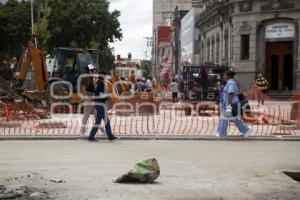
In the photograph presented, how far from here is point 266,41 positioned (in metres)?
37.5

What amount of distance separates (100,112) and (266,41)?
24.0 metres

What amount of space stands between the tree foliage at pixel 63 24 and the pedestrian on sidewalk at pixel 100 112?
118 feet

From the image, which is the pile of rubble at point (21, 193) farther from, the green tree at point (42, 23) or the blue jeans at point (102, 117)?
the green tree at point (42, 23)

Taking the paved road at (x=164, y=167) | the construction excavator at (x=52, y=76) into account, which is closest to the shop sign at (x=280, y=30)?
the construction excavator at (x=52, y=76)

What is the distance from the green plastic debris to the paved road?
0.53ft

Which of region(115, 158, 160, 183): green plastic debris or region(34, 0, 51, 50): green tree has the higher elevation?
region(34, 0, 51, 50): green tree

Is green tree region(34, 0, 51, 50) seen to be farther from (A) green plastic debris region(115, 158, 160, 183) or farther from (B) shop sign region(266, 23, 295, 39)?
(A) green plastic debris region(115, 158, 160, 183)

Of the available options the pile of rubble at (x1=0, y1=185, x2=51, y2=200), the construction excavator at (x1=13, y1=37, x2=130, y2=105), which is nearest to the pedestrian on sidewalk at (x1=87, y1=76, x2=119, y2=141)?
the pile of rubble at (x1=0, y1=185, x2=51, y2=200)

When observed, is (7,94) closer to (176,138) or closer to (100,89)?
(100,89)

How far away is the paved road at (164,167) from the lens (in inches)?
342

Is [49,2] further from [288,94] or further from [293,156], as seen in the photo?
[293,156]

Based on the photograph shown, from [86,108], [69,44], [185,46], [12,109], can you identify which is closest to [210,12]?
[69,44]

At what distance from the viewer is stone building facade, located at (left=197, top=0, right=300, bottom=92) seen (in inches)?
1435

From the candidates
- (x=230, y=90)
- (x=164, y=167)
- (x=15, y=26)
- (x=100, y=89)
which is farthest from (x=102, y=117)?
(x=15, y=26)
